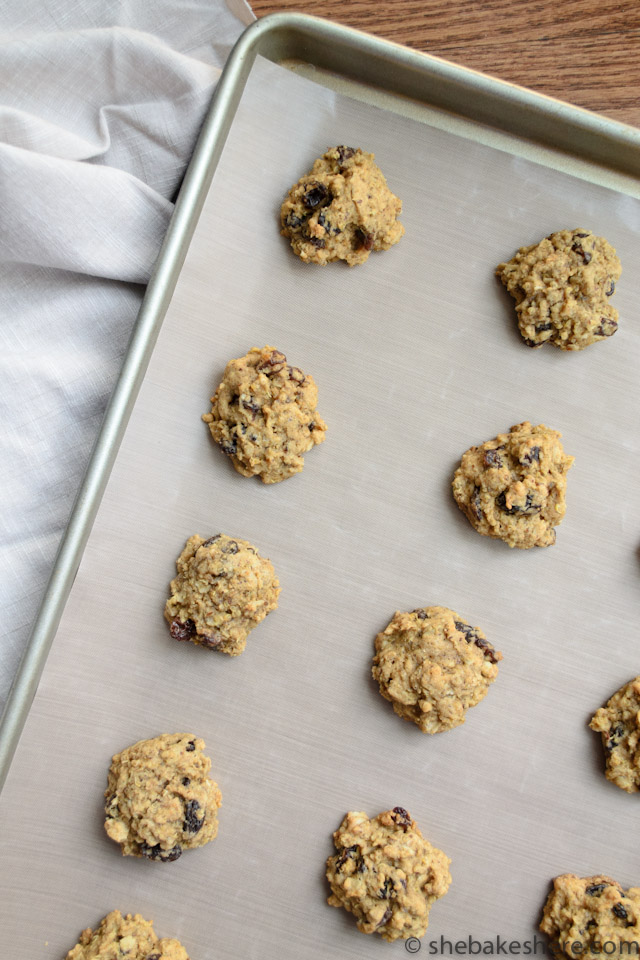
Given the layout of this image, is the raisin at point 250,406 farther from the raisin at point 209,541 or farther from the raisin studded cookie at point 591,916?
the raisin studded cookie at point 591,916

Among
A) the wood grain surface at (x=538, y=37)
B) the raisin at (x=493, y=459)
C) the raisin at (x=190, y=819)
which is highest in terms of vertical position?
the wood grain surface at (x=538, y=37)

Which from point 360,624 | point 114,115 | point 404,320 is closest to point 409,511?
point 360,624

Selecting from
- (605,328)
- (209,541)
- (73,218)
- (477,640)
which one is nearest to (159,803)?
(209,541)

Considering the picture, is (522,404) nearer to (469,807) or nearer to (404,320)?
(404,320)

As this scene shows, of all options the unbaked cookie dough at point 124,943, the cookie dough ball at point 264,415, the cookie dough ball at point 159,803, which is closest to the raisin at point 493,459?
the cookie dough ball at point 264,415

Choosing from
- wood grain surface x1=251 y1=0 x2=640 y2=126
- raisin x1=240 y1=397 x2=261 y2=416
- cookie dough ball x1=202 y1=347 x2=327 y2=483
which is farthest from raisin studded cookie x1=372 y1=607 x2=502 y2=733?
wood grain surface x1=251 y1=0 x2=640 y2=126

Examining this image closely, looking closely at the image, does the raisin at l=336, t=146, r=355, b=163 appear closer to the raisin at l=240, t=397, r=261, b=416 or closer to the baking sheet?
the baking sheet

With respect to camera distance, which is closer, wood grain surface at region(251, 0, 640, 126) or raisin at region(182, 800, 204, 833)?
raisin at region(182, 800, 204, 833)
